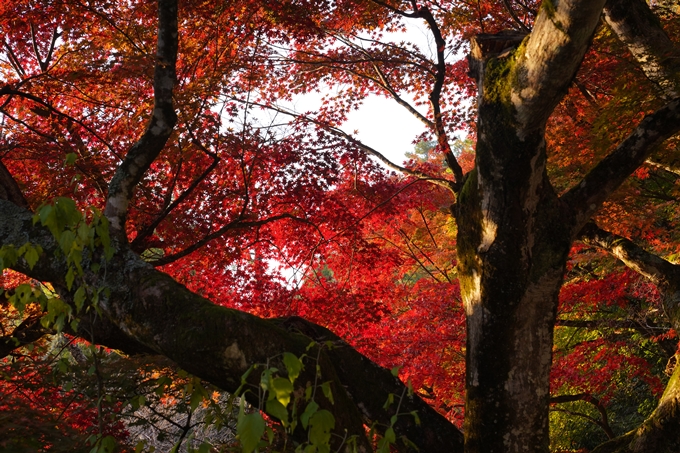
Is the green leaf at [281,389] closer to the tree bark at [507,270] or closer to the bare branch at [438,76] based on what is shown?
the tree bark at [507,270]

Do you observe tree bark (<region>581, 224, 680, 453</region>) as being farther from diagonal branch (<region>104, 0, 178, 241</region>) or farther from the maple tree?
diagonal branch (<region>104, 0, 178, 241</region>)

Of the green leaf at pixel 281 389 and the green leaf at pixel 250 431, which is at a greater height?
the green leaf at pixel 281 389

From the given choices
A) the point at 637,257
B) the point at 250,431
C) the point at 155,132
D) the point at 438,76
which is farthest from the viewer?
the point at 438,76

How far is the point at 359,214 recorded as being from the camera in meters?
9.45

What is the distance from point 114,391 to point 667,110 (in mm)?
4906

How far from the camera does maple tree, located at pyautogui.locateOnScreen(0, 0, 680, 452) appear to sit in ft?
10.8

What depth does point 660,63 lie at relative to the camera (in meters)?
5.09

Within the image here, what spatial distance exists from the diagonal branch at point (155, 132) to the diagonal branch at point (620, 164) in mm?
3085

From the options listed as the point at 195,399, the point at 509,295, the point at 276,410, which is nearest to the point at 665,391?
the point at 509,295

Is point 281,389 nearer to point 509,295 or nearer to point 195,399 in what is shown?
point 195,399

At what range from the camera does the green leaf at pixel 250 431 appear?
4.98ft

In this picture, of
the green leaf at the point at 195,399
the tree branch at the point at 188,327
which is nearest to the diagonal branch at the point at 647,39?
the tree branch at the point at 188,327

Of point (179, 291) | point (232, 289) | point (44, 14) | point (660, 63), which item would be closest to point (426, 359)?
point (232, 289)

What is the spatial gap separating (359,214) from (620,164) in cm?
548
